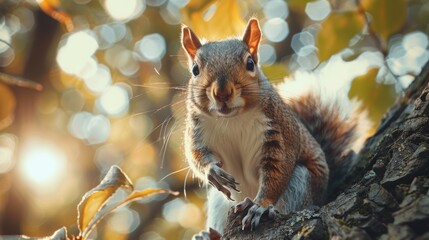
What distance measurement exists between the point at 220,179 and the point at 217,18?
55 centimetres

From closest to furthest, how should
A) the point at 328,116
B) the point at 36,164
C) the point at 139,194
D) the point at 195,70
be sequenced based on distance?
1. the point at 139,194
2. the point at 195,70
3. the point at 328,116
4. the point at 36,164

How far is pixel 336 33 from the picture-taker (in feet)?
6.61

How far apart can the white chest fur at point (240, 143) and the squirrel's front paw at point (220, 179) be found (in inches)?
9.2

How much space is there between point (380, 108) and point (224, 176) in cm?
70

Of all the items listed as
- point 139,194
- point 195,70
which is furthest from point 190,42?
point 139,194

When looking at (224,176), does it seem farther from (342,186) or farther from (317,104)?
(317,104)

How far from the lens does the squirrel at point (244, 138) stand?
1974mm

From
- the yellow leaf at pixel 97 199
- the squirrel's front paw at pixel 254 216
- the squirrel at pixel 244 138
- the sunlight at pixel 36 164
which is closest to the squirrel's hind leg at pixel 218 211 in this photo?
the squirrel at pixel 244 138

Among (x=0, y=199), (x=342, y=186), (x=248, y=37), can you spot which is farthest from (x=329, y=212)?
(x=0, y=199)

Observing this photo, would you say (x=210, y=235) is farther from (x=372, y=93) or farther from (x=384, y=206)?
(x=384, y=206)

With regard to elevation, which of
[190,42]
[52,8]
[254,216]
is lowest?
[254,216]

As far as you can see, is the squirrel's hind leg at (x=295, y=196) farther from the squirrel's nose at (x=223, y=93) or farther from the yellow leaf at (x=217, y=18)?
the yellow leaf at (x=217, y=18)

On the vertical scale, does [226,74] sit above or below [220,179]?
above

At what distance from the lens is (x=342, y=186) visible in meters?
2.06
